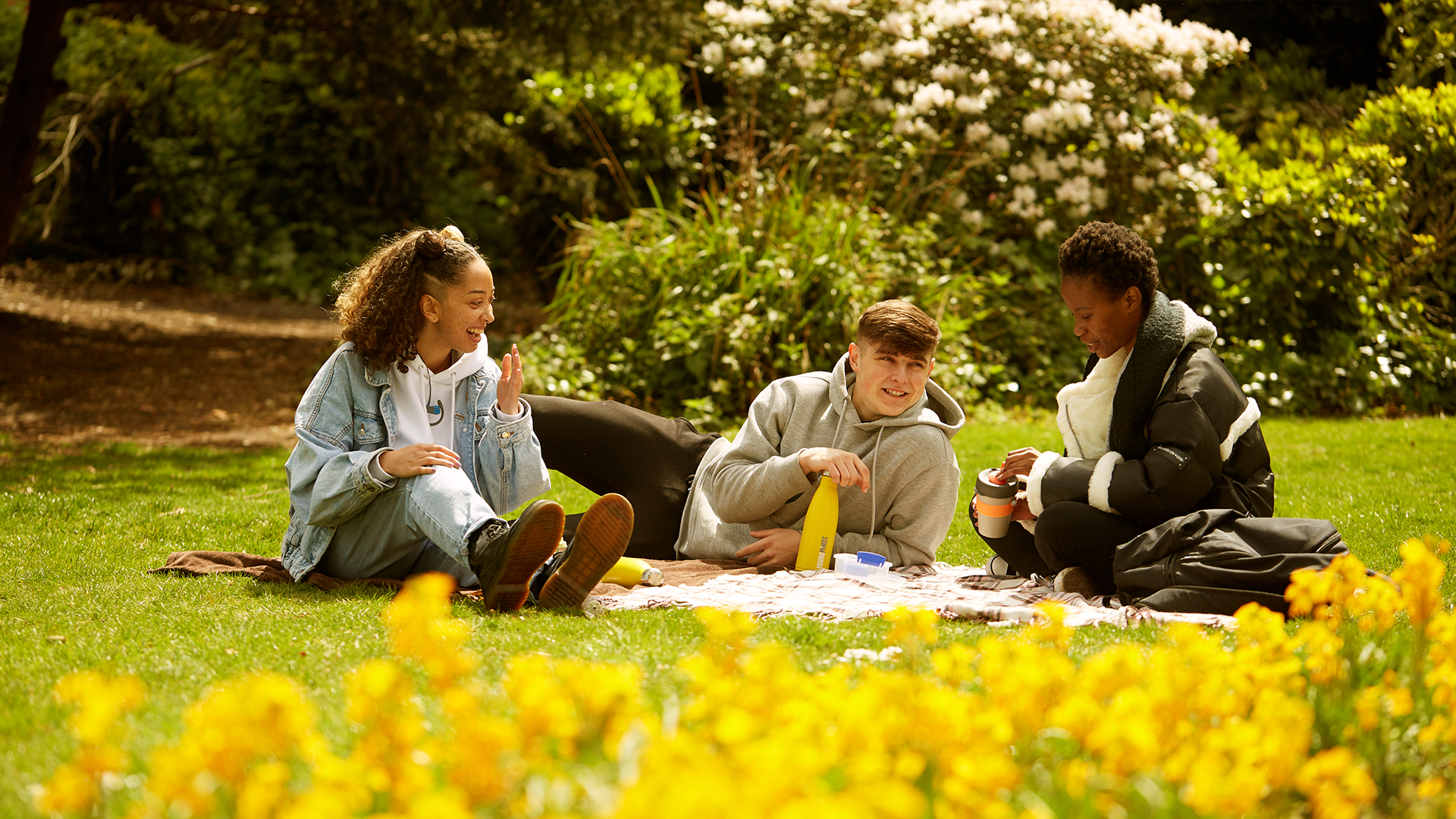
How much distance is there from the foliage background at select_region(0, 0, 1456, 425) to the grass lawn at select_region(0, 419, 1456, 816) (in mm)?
1729

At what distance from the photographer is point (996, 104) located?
928 centimetres

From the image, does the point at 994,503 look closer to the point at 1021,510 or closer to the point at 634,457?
the point at 1021,510

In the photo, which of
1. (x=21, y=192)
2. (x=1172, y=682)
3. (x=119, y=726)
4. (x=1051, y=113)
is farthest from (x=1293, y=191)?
(x=21, y=192)

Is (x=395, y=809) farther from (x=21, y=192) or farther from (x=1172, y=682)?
(x=21, y=192)

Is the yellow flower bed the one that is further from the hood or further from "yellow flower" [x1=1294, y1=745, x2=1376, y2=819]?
the hood

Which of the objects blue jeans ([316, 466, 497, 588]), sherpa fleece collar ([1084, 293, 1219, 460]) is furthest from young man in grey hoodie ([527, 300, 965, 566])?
blue jeans ([316, 466, 497, 588])

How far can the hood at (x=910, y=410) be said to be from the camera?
4141 mm

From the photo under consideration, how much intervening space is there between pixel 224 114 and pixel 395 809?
14.7 metres

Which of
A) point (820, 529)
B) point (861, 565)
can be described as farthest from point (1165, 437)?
point (820, 529)

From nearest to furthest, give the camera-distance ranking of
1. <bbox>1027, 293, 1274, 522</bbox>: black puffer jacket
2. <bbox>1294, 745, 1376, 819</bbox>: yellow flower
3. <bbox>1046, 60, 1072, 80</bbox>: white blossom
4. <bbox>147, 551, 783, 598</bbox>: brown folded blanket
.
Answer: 1. <bbox>1294, 745, 1376, 819</bbox>: yellow flower
2. <bbox>1027, 293, 1274, 522</bbox>: black puffer jacket
3. <bbox>147, 551, 783, 598</bbox>: brown folded blanket
4. <bbox>1046, 60, 1072, 80</bbox>: white blossom

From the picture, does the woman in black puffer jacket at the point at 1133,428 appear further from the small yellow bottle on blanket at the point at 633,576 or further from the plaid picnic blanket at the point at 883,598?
the small yellow bottle on blanket at the point at 633,576

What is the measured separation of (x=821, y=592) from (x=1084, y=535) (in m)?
0.83

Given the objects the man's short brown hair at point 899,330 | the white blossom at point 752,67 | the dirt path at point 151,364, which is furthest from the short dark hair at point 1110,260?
the white blossom at point 752,67

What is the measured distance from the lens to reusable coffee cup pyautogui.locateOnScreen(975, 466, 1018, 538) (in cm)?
390
